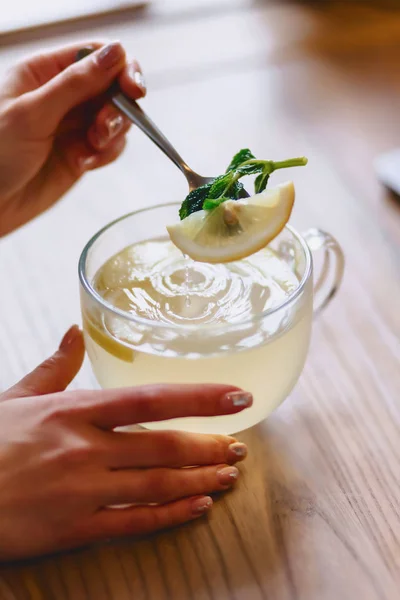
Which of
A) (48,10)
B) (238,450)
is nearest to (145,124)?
(238,450)

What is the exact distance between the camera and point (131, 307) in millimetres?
802

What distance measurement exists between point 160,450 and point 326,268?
0.36 meters

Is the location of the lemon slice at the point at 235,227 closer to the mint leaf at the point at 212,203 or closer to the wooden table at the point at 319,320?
the mint leaf at the point at 212,203

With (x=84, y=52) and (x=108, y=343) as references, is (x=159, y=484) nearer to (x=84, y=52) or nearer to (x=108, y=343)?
Answer: (x=108, y=343)

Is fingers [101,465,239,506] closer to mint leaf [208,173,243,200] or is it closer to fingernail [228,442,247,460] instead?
fingernail [228,442,247,460]

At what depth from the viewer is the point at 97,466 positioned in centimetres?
70

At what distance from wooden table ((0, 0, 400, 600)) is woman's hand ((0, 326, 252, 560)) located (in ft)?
0.10

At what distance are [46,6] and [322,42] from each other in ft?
2.41

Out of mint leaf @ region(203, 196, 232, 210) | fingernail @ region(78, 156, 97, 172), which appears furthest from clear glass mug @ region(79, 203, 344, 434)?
fingernail @ region(78, 156, 97, 172)

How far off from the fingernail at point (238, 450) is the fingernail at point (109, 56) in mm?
542

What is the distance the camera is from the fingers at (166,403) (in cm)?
70

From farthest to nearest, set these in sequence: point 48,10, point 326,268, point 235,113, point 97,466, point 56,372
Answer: point 48,10
point 235,113
point 326,268
point 56,372
point 97,466

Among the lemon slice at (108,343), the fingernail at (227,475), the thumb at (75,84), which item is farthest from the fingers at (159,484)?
the thumb at (75,84)

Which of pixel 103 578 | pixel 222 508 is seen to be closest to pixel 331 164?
pixel 222 508
